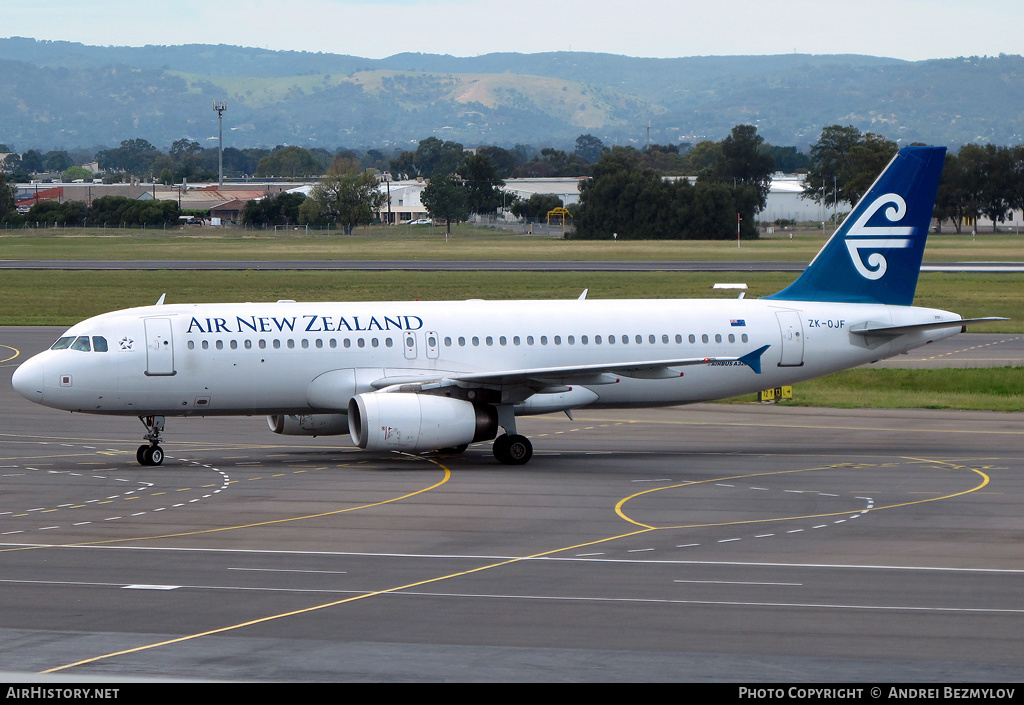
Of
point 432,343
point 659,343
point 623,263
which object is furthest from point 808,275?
point 623,263

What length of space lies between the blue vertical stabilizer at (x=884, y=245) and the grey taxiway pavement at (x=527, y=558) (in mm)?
4313

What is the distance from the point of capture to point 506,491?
28.9m

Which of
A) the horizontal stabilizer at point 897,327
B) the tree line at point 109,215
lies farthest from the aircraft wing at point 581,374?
the tree line at point 109,215

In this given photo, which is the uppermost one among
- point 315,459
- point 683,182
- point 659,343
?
point 683,182

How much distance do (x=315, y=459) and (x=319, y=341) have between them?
3306 mm

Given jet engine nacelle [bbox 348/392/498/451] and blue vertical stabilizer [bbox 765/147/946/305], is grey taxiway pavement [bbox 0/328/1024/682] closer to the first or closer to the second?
jet engine nacelle [bbox 348/392/498/451]

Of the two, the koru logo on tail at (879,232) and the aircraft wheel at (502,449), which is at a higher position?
the koru logo on tail at (879,232)

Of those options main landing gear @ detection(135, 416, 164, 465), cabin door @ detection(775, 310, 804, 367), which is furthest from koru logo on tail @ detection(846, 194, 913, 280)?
main landing gear @ detection(135, 416, 164, 465)

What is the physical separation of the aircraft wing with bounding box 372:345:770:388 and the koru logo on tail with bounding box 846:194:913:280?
20.4 ft

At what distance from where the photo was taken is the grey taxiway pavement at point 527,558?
15.9m

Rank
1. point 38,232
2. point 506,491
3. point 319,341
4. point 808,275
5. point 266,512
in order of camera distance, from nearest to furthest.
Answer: point 266,512 < point 506,491 < point 319,341 < point 808,275 < point 38,232

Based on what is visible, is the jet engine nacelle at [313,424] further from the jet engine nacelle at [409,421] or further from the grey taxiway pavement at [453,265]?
the grey taxiway pavement at [453,265]

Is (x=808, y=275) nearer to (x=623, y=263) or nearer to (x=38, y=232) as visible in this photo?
(x=623, y=263)

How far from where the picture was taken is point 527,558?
22016 mm
